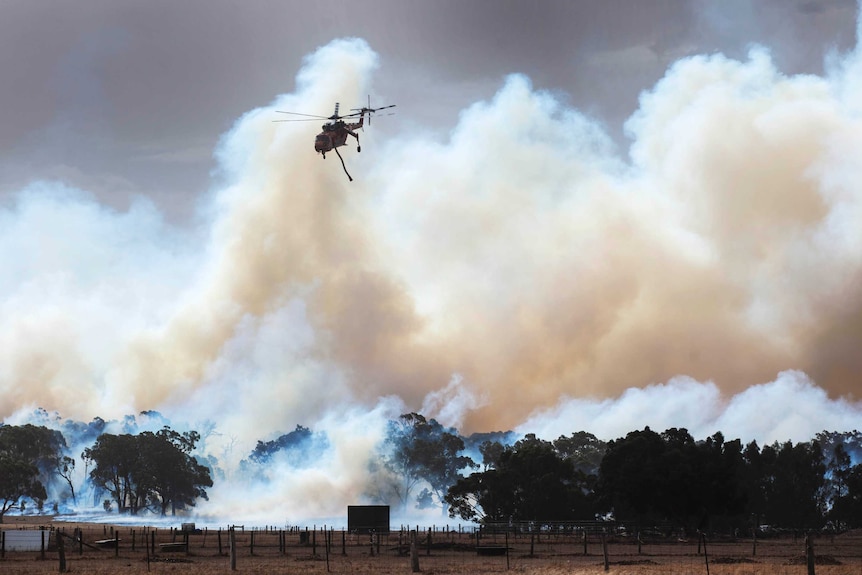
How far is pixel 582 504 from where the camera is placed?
156625 mm

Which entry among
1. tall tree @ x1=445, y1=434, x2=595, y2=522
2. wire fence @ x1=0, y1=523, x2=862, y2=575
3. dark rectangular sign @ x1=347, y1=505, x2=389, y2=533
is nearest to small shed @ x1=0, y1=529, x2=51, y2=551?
wire fence @ x1=0, y1=523, x2=862, y2=575

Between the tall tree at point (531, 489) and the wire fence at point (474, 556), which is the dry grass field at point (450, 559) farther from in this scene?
the tall tree at point (531, 489)

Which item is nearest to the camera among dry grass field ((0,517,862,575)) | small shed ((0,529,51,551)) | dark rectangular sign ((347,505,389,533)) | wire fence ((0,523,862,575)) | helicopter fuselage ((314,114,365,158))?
dry grass field ((0,517,862,575))

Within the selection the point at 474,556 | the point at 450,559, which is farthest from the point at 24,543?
the point at 474,556

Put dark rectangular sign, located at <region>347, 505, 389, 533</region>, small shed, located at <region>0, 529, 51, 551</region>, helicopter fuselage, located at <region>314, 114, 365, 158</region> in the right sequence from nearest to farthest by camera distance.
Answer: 1. small shed, located at <region>0, 529, 51, 551</region>
2. helicopter fuselage, located at <region>314, 114, 365, 158</region>
3. dark rectangular sign, located at <region>347, 505, 389, 533</region>

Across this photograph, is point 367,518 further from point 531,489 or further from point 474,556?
point 474,556

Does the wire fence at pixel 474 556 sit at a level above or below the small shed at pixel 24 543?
below

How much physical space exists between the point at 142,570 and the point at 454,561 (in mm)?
24906

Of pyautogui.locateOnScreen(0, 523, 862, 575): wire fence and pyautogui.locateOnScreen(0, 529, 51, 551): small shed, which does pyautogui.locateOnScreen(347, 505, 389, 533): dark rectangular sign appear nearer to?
pyautogui.locateOnScreen(0, 523, 862, 575): wire fence

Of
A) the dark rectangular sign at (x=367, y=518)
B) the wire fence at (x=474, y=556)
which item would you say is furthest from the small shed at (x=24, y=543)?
the dark rectangular sign at (x=367, y=518)

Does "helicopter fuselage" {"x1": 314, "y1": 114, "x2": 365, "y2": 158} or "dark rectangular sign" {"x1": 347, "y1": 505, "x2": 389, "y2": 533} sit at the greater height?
"helicopter fuselage" {"x1": 314, "y1": 114, "x2": 365, "y2": 158}

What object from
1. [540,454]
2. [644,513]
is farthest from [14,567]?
[540,454]

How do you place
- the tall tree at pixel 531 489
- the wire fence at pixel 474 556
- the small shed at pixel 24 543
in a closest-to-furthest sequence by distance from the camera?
the wire fence at pixel 474 556
the small shed at pixel 24 543
the tall tree at pixel 531 489

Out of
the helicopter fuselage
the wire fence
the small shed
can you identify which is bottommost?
the wire fence
